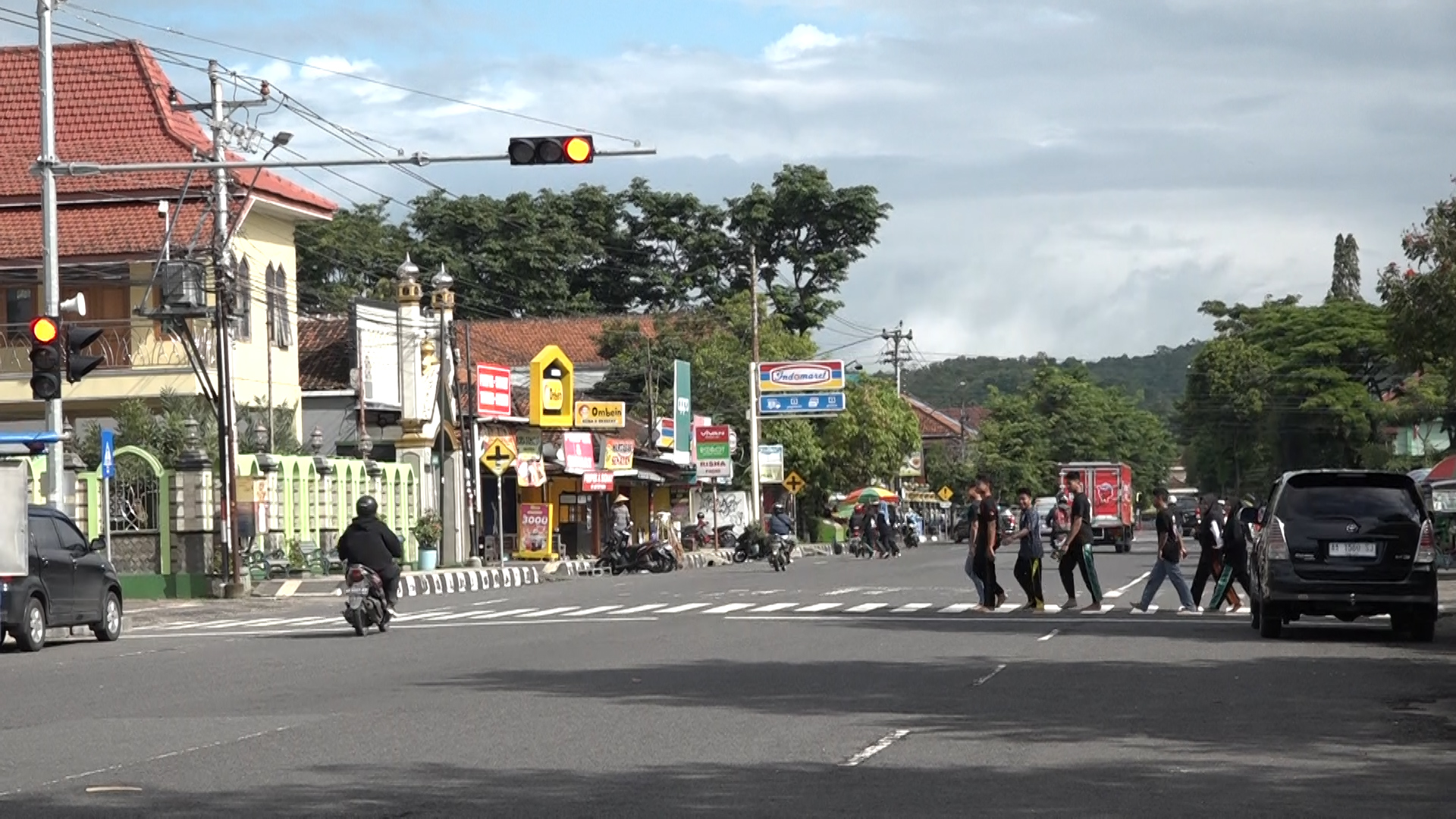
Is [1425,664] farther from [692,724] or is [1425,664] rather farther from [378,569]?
[378,569]

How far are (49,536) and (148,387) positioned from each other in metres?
22.3

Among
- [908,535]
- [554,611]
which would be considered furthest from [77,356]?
[908,535]

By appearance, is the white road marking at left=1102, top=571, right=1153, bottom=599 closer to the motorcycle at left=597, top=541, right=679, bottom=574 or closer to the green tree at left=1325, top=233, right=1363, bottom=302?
the motorcycle at left=597, top=541, right=679, bottom=574

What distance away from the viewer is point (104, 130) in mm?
47281

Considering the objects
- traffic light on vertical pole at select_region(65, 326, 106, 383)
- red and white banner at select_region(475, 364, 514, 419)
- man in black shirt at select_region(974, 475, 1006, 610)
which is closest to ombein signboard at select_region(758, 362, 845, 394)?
red and white banner at select_region(475, 364, 514, 419)

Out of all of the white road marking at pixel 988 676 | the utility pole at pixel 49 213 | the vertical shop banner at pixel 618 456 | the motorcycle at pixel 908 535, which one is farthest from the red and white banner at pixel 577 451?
the white road marking at pixel 988 676

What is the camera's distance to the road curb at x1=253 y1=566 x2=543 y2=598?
36.7 meters

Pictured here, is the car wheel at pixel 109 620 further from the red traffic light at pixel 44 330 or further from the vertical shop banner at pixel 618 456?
the vertical shop banner at pixel 618 456

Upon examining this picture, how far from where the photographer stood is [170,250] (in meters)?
41.8

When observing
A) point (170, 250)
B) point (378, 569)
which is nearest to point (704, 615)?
point (378, 569)

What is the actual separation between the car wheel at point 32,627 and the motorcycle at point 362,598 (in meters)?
3.56

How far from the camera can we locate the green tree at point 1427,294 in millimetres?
24469

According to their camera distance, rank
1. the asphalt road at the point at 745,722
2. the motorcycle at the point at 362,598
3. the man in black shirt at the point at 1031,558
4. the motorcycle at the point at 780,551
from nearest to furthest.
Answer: the asphalt road at the point at 745,722 → the motorcycle at the point at 362,598 → the man in black shirt at the point at 1031,558 → the motorcycle at the point at 780,551

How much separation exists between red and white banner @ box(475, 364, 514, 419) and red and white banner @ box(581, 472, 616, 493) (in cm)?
428
